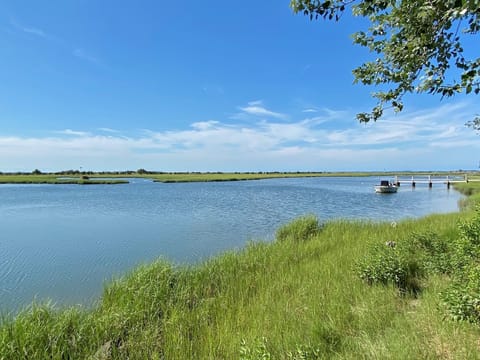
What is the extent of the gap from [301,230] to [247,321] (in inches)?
288

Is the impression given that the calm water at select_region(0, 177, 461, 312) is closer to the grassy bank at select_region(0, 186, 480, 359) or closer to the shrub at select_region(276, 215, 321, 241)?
the shrub at select_region(276, 215, 321, 241)

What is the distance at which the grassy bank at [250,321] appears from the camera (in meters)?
3.17

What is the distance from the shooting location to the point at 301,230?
11156mm

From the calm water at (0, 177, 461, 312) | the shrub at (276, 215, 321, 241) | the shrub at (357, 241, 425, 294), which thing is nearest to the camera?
the shrub at (357, 241, 425, 294)

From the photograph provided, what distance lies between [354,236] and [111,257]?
9.13 meters

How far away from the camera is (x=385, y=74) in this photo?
3.36 meters

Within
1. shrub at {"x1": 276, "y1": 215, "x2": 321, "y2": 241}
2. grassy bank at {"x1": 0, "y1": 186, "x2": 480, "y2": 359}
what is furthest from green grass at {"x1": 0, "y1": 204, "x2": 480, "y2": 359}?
shrub at {"x1": 276, "y1": 215, "x2": 321, "y2": 241}

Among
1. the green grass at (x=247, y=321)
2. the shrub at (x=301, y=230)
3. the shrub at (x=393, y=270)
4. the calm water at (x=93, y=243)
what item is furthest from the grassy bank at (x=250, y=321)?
the shrub at (x=301, y=230)

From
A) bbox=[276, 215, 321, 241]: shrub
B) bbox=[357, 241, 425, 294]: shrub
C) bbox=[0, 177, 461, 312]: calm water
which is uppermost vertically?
bbox=[357, 241, 425, 294]: shrub

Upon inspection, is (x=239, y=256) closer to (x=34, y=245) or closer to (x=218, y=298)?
(x=218, y=298)

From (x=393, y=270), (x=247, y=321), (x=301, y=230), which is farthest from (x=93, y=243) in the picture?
(x=393, y=270)

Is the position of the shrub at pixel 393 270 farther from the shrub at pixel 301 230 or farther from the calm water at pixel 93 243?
the calm water at pixel 93 243

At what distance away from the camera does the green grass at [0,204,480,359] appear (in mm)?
3166

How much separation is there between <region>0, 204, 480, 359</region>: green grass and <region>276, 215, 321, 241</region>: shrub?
4143 mm
